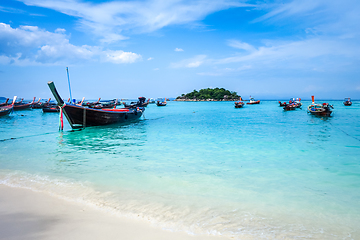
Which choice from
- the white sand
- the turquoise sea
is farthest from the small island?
the white sand

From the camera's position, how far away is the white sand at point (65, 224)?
3.44 meters

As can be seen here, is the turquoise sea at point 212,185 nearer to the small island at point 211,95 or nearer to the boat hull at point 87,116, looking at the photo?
the boat hull at point 87,116

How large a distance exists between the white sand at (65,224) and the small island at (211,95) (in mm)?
172856

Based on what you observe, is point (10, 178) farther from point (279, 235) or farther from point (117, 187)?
point (279, 235)

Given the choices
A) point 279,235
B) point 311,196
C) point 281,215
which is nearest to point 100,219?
point 279,235

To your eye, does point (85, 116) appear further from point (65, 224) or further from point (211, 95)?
point (211, 95)

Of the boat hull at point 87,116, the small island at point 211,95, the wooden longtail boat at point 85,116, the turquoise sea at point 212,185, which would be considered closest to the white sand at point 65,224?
the turquoise sea at point 212,185

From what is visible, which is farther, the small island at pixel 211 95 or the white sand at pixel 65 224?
the small island at pixel 211 95

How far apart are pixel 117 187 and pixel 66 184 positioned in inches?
54.7

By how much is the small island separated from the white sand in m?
173

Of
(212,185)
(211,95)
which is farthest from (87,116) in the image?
(211,95)

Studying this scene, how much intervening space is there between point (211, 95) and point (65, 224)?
176273 mm

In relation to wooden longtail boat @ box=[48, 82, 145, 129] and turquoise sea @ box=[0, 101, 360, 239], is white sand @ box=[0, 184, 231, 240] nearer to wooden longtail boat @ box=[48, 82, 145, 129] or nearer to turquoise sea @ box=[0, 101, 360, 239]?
turquoise sea @ box=[0, 101, 360, 239]

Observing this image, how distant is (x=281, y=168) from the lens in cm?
803
